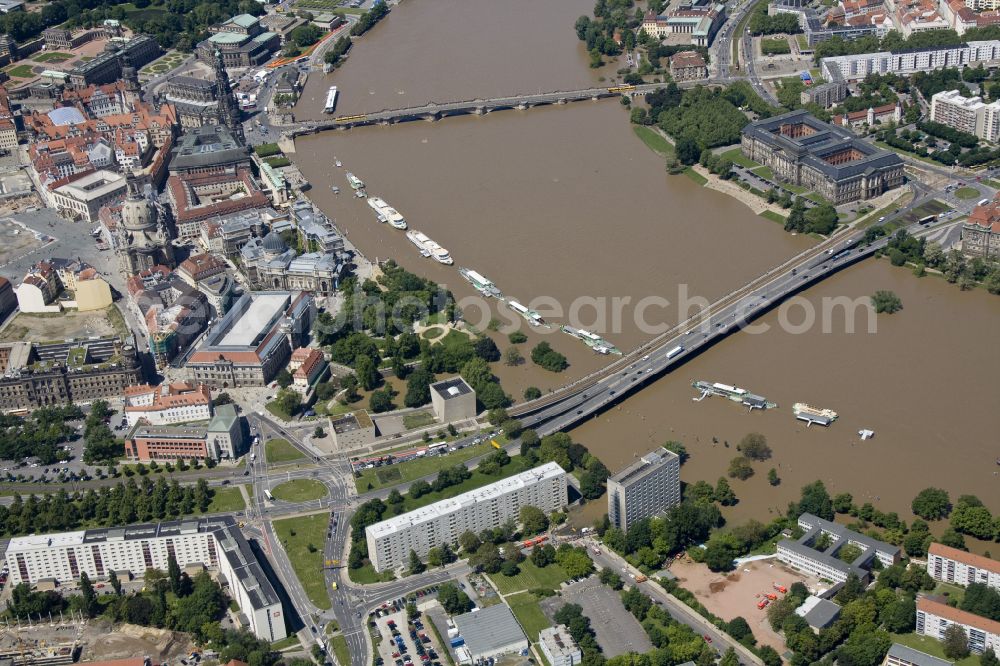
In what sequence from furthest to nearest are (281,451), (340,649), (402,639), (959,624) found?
Answer: (281,451), (402,639), (340,649), (959,624)

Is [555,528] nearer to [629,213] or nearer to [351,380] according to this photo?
[351,380]

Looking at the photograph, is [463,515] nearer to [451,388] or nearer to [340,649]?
[340,649]

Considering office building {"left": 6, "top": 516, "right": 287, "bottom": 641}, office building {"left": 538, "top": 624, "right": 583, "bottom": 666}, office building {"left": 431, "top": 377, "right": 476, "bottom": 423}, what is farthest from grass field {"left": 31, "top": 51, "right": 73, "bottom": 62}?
office building {"left": 538, "top": 624, "right": 583, "bottom": 666}

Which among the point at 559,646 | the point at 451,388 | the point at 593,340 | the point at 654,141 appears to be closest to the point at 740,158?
the point at 654,141

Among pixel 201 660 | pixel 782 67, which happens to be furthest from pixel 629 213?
pixel 201 660

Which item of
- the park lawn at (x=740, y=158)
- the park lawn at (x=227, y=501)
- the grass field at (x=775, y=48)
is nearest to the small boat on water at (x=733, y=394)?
the park lawn at (x=227, y=501)

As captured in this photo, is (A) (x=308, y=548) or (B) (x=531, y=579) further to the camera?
(A) (x=308, y=548)
